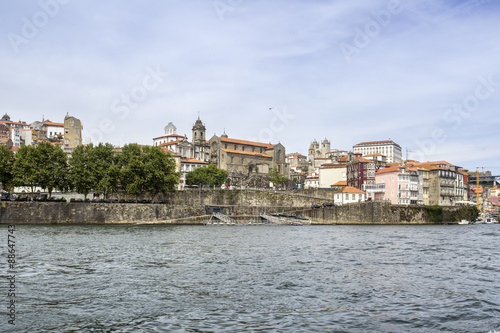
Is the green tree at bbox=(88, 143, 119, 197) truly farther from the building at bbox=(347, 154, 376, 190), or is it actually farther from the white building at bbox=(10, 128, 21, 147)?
the white building at bbox=(10, 128, 21, 147)

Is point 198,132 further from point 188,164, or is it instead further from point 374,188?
point 374,188

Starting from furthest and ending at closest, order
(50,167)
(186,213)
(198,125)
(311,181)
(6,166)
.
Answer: (311,181) → (198,125) → (186,213) → (50,167) → (6,166)

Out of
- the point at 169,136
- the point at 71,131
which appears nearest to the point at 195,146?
the point at 169,136

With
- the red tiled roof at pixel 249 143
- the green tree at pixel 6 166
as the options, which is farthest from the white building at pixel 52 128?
the green tree at pixel 6 166

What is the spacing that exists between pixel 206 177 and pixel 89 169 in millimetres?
43938

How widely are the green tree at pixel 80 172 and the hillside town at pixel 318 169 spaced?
231 inches

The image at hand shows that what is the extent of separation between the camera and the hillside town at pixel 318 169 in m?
97.5

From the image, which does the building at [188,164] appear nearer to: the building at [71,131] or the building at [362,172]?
the building at [71,131]

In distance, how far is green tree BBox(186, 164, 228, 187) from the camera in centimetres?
11350

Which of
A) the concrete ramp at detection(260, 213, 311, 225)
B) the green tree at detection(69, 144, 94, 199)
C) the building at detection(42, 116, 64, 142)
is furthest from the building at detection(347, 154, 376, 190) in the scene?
the building at detection(42, 116, 64, 142)

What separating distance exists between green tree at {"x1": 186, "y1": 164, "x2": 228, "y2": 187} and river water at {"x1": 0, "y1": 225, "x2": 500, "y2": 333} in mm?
82665

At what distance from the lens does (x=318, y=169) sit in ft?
452

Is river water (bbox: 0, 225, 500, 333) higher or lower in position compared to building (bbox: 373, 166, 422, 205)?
lower

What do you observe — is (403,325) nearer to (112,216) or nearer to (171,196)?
(112,216)
